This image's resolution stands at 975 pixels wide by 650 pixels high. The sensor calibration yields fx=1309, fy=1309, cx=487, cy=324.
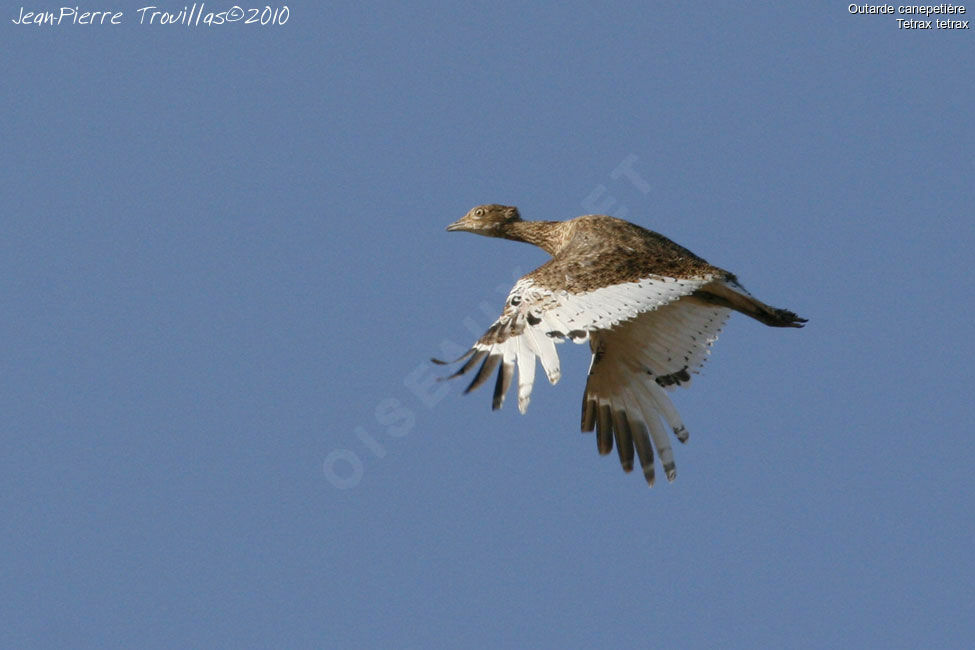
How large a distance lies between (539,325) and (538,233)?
401 centimetres

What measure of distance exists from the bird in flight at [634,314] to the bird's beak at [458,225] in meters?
2.03

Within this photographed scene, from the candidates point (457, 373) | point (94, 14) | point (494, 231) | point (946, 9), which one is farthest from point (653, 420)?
point (94, 14)

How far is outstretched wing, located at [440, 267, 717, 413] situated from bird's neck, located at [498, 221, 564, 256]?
10.3ft

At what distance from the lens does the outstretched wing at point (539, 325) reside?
11891mm

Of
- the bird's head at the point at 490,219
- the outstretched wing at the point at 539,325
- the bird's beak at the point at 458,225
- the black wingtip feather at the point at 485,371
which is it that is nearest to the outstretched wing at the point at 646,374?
the outstretched wing at the point at 539,325

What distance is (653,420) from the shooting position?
13633 millimetres

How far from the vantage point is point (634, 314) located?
1219 cm

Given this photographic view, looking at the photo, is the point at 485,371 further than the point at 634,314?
No

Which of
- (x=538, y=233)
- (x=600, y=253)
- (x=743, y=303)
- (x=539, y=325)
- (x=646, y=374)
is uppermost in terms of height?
(x=538, y=233)

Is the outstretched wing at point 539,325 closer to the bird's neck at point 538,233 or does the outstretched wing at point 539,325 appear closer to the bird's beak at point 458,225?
the bird's neck at point 538,233

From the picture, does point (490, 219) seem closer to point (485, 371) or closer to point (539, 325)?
point (539, 325)

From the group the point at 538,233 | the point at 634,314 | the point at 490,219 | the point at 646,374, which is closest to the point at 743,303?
the point at 646,374

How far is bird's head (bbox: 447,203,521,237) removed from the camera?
1625 cm

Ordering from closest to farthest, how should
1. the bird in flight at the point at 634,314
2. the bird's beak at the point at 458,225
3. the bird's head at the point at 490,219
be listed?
the bird in flight at the point at 634,314
the bird's head at the point at 490,219
the bird's beak at the point at 458,225
